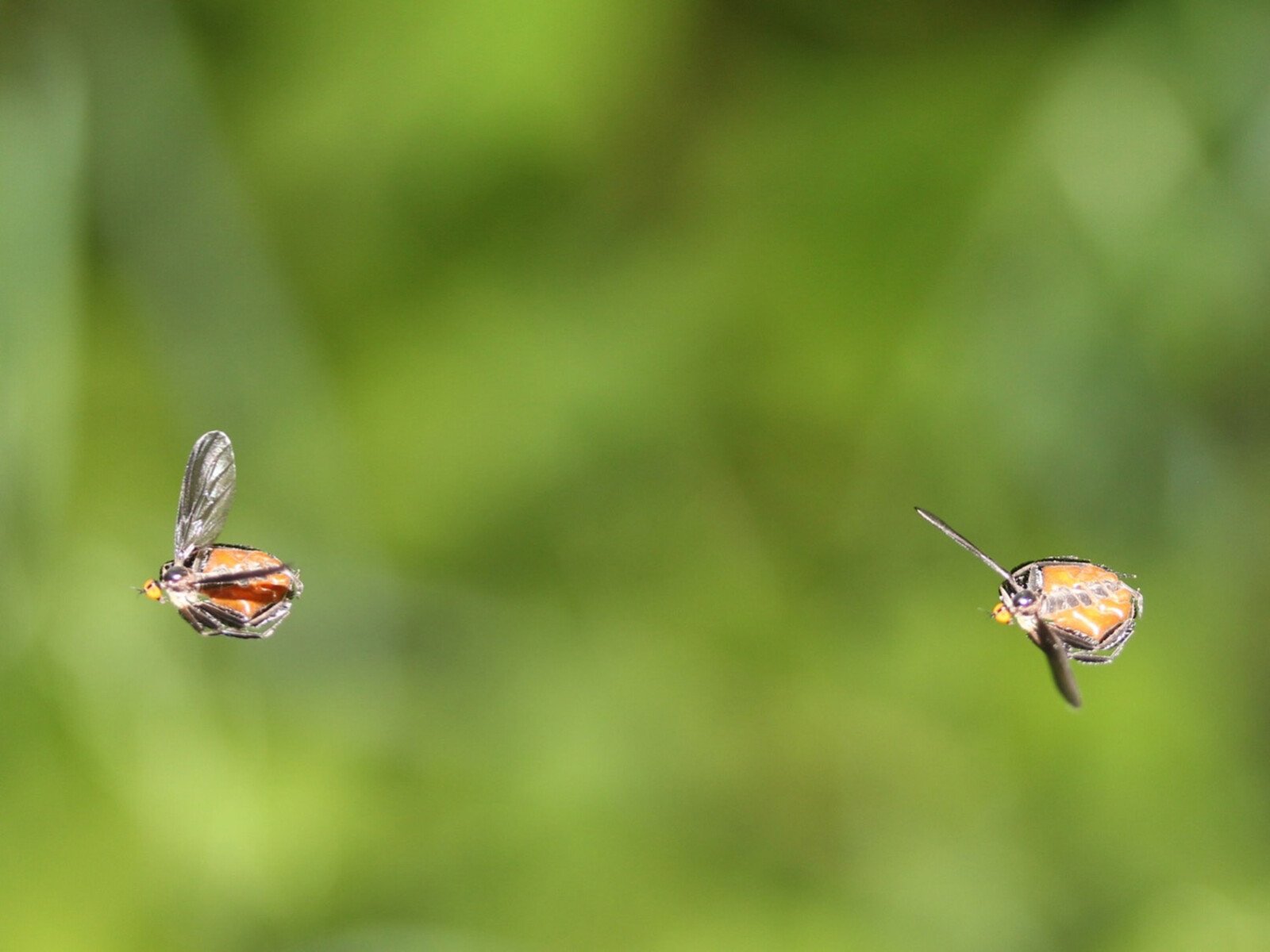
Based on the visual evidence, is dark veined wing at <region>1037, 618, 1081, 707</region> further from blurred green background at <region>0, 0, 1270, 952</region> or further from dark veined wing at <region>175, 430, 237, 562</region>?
blurred green background at <region>0, 0, 1270, 952</region>

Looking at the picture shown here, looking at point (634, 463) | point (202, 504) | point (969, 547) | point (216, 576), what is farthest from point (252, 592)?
point (634, 463)

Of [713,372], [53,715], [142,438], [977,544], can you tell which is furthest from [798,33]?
[53,715]

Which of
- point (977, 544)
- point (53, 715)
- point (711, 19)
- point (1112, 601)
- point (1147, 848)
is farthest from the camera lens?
point (711, 19)

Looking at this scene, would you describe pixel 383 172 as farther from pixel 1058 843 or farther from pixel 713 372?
pixel 1058 843

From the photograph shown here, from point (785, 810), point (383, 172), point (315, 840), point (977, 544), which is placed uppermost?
point (383, 172)

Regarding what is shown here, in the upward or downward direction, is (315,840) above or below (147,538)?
below

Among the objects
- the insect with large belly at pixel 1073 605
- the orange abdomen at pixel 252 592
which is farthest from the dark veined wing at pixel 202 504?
the insect with large belly at pixel 1073 605

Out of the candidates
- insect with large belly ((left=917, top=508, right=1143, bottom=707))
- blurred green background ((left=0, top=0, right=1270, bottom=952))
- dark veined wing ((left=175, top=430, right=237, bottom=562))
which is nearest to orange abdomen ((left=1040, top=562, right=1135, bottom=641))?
insect with large belly ((left=917, top=508, right=1143, bottom=707))
